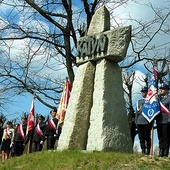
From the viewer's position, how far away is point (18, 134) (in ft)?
53.0

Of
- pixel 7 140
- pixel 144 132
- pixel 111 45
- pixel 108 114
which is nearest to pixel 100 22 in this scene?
pixel 111 45

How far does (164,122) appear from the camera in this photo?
9.24 meters

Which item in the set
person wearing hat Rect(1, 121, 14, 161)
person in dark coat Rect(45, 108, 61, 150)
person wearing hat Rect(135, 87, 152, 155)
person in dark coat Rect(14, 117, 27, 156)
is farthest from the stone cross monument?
person wearing hat Rect(1, 121, 14, 161)

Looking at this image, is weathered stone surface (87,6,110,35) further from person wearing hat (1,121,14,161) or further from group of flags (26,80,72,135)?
person wearing hat (1,121,14,161)

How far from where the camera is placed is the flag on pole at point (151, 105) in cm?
960

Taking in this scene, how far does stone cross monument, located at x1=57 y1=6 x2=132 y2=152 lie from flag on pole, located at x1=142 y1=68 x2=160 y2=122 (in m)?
0.56

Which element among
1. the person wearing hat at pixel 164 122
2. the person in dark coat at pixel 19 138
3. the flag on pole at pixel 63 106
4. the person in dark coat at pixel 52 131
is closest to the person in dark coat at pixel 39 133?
the person in dark coat at pixel 52 131

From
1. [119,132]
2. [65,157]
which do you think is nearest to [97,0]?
[119,132]

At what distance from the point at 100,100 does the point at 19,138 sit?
7599mm

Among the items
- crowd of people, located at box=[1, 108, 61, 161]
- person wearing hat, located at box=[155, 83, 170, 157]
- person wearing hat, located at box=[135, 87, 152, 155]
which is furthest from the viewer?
crowd of people, located at box=[1, 108, 61, 161]

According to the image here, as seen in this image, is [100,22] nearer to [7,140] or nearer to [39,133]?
[39,133]

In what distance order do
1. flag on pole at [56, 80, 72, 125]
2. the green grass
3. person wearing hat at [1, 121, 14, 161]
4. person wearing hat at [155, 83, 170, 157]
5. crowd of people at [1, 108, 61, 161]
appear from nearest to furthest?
1. the green grass
2. person wearing hat at [155, 83, 170, 157]
3. flag on pole at [56, 80, 72, 125]
4. crowd of people at [1, 108, 61, 161]
5. person wearing hat at [1, 121, 14, 161]

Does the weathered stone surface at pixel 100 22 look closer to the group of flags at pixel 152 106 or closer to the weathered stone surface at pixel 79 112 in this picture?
the weathered stone surface at pixel 79 112

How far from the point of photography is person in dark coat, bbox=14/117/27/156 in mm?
15938
